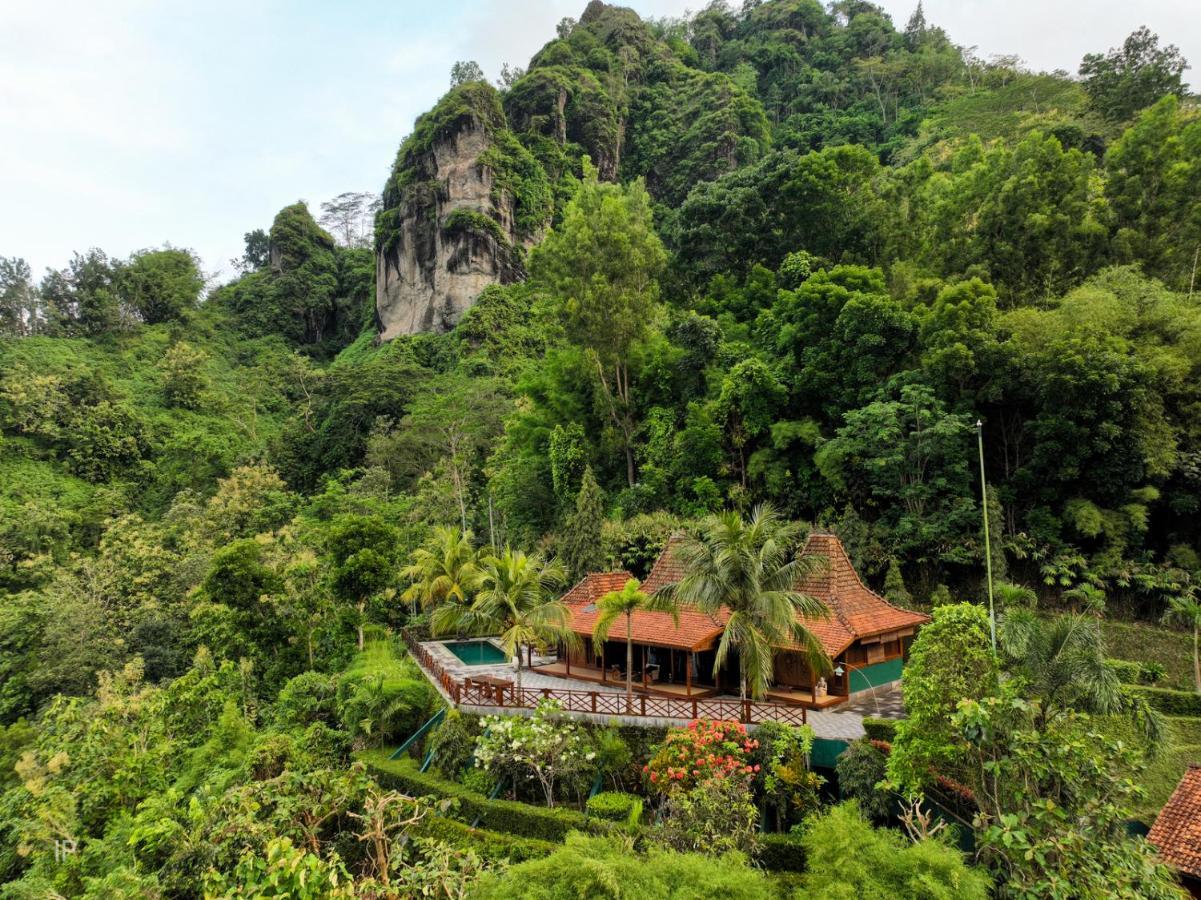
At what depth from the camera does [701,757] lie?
11.0 m

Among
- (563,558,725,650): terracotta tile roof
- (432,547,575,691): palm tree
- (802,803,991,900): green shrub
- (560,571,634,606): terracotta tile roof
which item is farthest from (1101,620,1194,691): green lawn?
(432,547,575,691): palm tree

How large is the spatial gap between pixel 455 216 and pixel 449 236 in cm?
167

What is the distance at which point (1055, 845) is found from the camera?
7.32 meters

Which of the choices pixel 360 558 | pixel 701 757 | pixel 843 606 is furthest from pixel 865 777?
pixel 360 558

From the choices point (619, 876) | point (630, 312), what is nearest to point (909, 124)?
point (630, 312)

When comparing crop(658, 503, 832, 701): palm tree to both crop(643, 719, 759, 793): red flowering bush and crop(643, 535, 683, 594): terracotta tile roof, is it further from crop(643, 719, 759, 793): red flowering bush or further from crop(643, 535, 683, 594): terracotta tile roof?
crop(643, 535, 683, 594): terracotta tile roof

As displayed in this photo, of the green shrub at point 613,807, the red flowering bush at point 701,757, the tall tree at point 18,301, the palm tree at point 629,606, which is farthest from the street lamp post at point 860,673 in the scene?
the tall tree at point 18,301

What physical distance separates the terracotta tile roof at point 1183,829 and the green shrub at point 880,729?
3.59 meters

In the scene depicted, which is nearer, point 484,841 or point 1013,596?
point 484,841

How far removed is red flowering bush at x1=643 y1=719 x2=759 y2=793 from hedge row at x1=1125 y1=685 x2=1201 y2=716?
8231 millimetres

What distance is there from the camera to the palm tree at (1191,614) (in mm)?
14562

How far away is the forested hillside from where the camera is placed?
15.8m

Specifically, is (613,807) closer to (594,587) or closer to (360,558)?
(594,587)

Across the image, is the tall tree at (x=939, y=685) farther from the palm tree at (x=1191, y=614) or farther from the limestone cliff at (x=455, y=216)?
the limestone cliff at (x=455, y=216)
